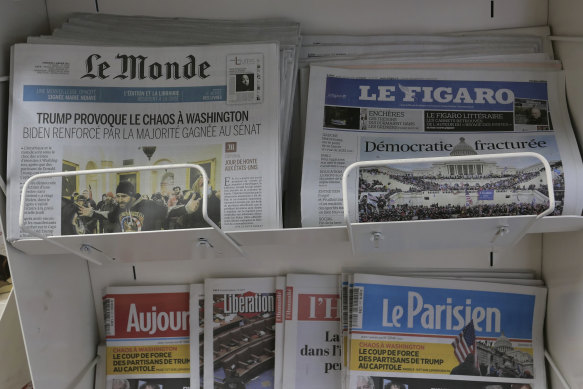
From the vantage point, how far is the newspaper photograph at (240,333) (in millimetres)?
1137

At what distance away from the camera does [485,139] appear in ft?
3.22

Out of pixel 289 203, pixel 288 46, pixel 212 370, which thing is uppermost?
pixel 288 46

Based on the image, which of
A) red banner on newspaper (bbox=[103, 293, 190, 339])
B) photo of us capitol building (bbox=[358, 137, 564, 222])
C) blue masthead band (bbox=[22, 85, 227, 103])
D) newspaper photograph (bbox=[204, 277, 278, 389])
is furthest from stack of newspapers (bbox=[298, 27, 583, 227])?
red banner on newspaper (bbox=[103, 293, 190, 339])

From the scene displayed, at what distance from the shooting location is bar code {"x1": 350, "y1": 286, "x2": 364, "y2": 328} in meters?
1.09

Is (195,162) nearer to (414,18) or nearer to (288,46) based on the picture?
(288,46)

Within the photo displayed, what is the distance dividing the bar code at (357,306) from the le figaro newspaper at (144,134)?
0.86 feet

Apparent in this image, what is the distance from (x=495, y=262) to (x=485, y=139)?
10.5 inches

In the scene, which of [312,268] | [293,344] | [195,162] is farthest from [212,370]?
[195,162]

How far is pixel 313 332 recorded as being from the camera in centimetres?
113

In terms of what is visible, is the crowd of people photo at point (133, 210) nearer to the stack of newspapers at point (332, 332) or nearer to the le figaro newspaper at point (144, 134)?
the le figaro newspaper at point (144, 134)

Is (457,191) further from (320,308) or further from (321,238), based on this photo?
(320,308)

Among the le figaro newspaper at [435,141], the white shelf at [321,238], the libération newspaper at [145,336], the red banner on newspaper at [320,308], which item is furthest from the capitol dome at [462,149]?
the libération newspaper at [145,336]

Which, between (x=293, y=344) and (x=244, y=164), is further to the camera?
(x=293, y=344)

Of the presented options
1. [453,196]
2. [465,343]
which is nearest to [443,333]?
[465,343]
